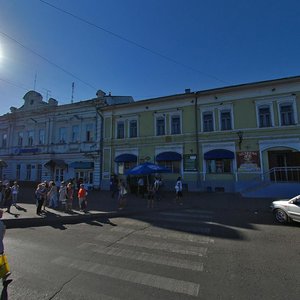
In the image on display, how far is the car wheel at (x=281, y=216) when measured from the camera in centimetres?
968

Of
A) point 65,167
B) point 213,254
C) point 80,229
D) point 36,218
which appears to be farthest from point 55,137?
point 213,254

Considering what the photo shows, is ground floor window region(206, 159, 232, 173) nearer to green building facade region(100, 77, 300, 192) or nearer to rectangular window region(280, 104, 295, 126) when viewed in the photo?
green building facade region(100, 77, 300, 192)

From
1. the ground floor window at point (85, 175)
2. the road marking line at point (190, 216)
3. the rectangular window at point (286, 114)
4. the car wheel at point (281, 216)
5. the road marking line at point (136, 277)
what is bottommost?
the road marking line at point (136, 277)

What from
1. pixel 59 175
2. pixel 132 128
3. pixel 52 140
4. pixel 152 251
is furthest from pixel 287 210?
pixel 52 140

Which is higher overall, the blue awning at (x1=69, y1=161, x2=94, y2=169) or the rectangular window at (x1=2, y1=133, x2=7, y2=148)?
the rectangular window at (x1=2, y1=133, x2=7, y2=148)

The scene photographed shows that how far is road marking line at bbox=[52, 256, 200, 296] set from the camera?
4133mm

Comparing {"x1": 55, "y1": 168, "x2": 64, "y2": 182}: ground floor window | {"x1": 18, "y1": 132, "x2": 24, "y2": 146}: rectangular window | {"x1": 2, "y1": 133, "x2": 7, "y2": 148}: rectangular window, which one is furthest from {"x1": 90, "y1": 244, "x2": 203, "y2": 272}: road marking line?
{"x1": 2, "y1": 133, "x2": 7, "y2": 148}: rectangular window

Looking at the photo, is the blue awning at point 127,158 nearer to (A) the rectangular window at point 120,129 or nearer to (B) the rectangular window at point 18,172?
(A) the rectangular window at point 120,129

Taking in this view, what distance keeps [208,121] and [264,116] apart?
4856mm

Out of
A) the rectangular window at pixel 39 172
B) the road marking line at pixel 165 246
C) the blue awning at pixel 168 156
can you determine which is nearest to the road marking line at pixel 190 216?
the road marking line at pixel 165 246

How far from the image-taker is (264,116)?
66.0 feet

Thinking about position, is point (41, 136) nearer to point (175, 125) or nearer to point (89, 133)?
point (89, 133)

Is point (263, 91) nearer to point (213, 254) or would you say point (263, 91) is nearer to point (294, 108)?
point (294, 108)

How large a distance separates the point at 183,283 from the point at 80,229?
18.7 ft
